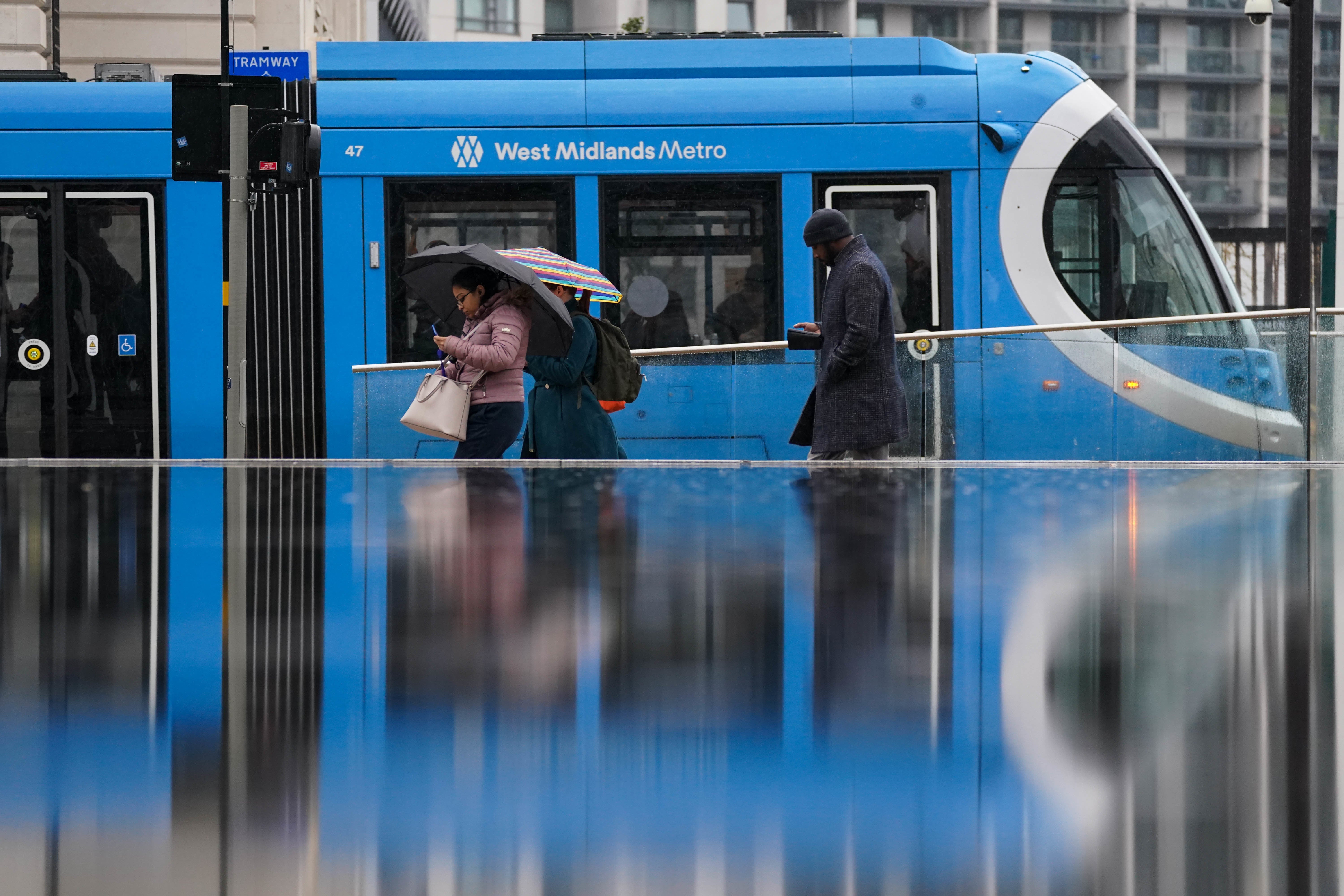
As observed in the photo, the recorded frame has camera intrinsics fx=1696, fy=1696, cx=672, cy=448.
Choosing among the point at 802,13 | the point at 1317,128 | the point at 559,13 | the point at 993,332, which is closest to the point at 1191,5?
the point at 802,13

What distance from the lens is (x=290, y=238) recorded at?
1170cm

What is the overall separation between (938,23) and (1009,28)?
4.43 m

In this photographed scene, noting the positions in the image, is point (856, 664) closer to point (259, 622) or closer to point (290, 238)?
point (259, 622)

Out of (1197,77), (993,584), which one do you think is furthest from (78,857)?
(1197,77)

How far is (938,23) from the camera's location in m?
89.2

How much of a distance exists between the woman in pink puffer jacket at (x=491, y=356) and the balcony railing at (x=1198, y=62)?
91636mm

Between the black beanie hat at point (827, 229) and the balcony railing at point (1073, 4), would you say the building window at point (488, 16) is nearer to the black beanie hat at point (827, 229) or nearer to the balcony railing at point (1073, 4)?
the balcony railing at point (1073, 4)

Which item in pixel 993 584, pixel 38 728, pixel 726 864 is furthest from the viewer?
pixel 993 584

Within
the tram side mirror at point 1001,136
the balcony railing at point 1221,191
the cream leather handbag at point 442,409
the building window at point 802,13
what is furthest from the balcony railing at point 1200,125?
the cream leather handbag at point 442,409

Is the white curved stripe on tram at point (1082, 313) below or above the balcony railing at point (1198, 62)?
below

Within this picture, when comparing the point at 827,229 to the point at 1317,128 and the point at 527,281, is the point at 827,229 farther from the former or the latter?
the point at 1317,128

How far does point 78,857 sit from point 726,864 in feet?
2.15

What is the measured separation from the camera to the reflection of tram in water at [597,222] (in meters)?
11.4

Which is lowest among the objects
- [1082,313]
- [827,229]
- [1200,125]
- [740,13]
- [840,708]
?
[840,708]
